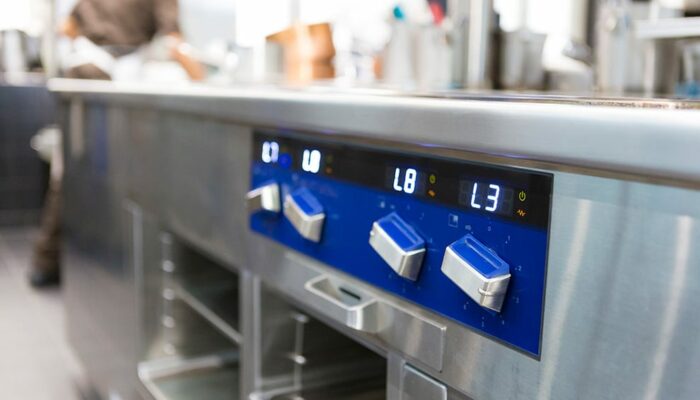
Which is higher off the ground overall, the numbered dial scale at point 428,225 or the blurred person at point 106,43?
the blurred person at point 106,43

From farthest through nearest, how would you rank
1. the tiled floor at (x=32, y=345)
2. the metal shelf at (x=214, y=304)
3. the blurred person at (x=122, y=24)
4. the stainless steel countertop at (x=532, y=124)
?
the blurred person at (x=122, y=24) → the tiled floor at (x=32, y=345) → the metal shelf at (x=214, y=304) → the stainless steel countertop at (x=532, y=124)

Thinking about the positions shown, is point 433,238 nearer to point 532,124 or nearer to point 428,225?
point 428,225

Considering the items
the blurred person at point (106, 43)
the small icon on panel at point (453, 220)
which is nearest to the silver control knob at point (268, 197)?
the small icon on panel at point (453, 220)

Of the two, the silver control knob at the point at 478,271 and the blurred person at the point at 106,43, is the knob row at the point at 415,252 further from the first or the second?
the blurred person at the point at 106,43

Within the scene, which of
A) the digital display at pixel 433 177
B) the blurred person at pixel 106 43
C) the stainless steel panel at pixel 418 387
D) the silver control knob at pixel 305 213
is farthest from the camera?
the blurred person at pixel 106 43

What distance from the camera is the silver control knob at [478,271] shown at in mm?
714

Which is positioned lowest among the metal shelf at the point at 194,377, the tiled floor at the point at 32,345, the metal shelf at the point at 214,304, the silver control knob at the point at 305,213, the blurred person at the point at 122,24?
the tiled floor at the point at 32,345

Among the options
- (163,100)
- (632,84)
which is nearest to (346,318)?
(163,100)

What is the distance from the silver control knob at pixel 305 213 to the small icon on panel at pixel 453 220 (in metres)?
0.27

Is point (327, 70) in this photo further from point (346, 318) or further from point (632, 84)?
point (346, 318)

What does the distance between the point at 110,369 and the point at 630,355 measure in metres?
1.72

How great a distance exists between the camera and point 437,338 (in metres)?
0.82

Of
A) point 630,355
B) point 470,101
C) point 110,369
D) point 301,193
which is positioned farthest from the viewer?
point 110,369

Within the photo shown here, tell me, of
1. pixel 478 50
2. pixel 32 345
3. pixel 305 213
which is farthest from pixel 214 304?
pixel 32 345
